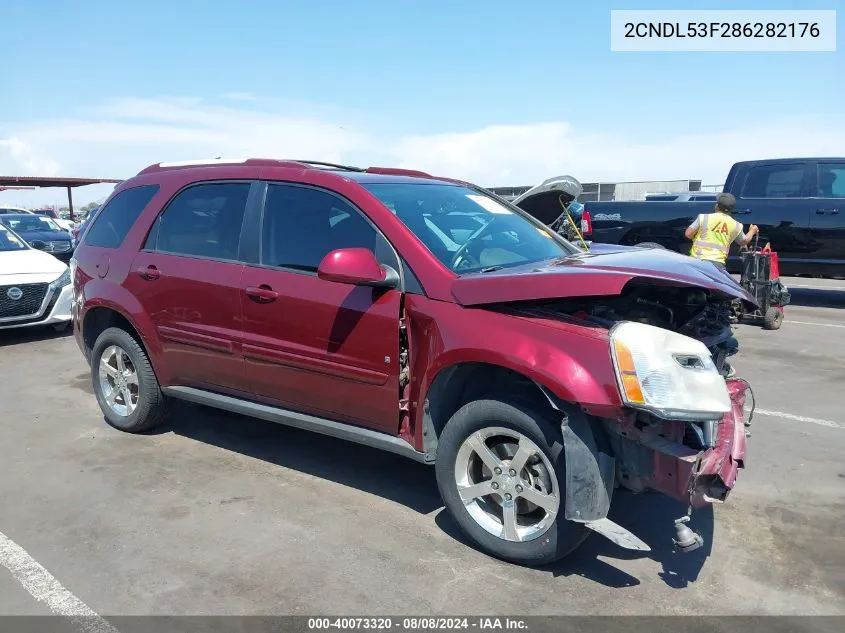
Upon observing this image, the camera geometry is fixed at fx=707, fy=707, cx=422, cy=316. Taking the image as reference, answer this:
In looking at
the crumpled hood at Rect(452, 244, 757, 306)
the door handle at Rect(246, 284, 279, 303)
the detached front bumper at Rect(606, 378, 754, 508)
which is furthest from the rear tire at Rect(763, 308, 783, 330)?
the door handle at Rect(246, 284, 279, 303)

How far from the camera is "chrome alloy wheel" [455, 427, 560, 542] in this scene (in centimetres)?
311

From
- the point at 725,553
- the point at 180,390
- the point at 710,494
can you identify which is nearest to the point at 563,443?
the point at 710,494

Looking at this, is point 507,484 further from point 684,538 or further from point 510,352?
point 684,538

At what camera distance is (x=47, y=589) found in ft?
9.97

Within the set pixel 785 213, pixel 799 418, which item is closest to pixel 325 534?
pixel 799 418

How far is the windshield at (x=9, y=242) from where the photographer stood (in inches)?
350

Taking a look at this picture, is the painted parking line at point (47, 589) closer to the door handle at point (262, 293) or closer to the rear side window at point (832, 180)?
the door handle at point (262, 293)

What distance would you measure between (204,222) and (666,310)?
283 centimetres

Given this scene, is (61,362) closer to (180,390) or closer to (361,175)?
(180,390)

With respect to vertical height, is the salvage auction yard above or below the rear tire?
below

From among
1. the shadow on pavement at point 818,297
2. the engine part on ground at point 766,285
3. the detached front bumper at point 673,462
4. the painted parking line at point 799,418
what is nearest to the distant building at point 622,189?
the shadow on pavement at point 818,297

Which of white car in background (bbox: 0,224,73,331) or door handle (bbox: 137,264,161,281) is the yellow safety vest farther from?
white car in background (bbox: 0,224,73,331)

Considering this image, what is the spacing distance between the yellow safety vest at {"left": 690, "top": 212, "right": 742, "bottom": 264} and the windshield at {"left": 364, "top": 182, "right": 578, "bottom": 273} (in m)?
4.37

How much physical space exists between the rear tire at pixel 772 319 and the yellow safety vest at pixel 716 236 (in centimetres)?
99
